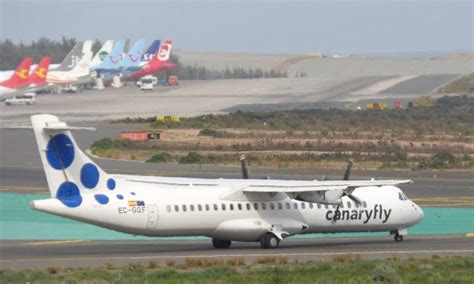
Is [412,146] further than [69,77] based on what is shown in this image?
No

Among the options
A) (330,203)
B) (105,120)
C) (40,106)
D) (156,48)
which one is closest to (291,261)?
(330,203)

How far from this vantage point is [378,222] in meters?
41.3

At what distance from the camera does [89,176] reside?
115ft

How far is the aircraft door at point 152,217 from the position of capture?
117 ft

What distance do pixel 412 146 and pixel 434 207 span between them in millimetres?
26431

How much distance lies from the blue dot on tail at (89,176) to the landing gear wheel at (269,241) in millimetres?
6596

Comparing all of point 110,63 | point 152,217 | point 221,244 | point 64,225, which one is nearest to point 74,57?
point 110,63

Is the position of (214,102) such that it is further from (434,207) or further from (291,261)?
(291,261)

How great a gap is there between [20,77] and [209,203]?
256 ft

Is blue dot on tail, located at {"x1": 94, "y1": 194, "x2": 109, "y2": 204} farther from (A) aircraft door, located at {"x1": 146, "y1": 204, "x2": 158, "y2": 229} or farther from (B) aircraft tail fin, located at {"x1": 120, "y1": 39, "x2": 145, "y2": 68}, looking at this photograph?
(B) aircraft tail fin, located at {"x1": 120, "y1": 39, "x2": 145, "y2": 68}

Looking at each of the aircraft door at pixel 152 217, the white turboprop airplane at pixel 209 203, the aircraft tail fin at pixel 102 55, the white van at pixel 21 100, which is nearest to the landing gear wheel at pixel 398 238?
the white turboprop airplane at pixel 209 203

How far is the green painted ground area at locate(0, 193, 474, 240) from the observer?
42469 millimetres

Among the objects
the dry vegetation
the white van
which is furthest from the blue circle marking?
the white van

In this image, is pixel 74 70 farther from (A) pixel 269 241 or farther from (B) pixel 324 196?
(B) pixel 324 196
